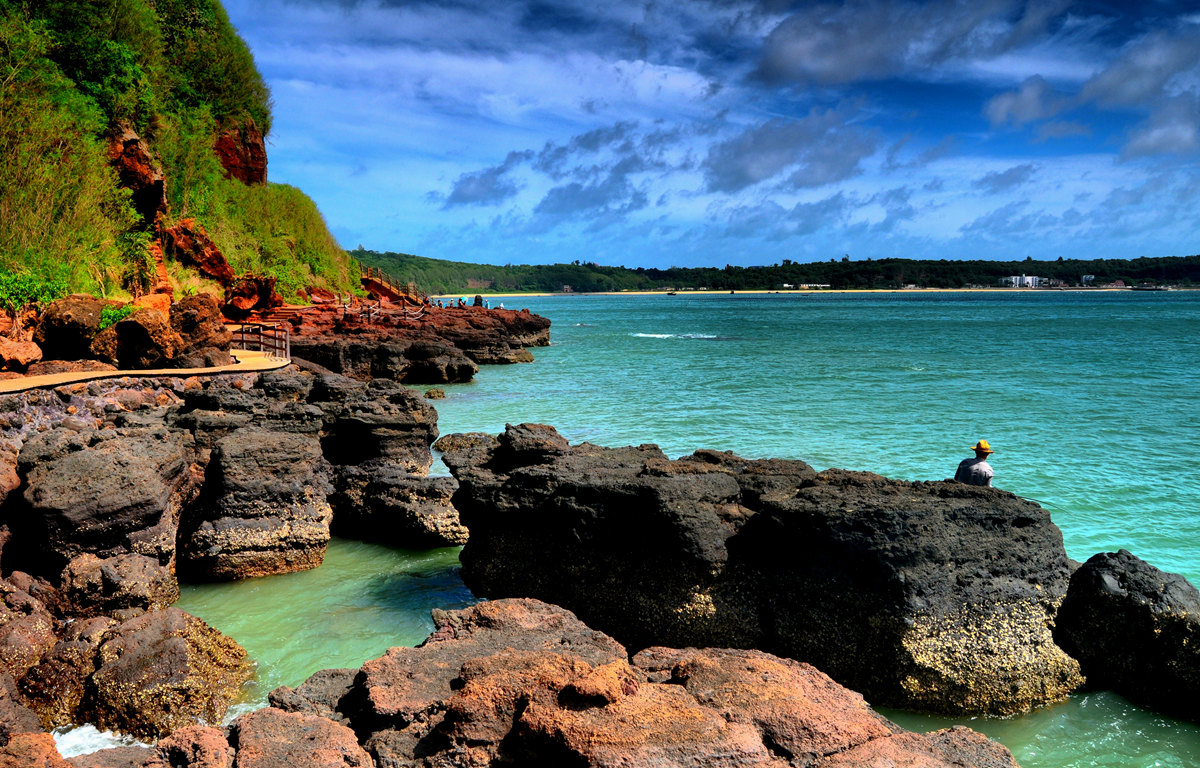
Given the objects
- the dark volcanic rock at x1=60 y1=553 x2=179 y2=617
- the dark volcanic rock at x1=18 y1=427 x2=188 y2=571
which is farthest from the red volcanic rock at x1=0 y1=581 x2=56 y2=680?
the dark volcanic rock at x1=18 y1=427 x2=188 y2=571

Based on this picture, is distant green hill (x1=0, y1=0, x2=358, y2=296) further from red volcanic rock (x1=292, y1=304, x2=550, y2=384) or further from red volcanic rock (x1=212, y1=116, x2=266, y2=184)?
red volcanic rock (x1=292, y1=304, x2=550, y2=384)

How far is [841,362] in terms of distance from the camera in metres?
36.6

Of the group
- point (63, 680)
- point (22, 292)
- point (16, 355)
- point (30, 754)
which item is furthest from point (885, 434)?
point (22, 292)

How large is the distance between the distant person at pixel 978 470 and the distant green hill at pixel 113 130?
17.1m

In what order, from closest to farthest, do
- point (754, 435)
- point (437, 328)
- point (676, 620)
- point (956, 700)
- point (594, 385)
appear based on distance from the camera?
point (956, 700) < point (676, 620) < point (754, 435) < point (594, 385) < point (437, 328)

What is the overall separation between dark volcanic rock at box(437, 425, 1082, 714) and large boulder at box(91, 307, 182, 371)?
10986 mm

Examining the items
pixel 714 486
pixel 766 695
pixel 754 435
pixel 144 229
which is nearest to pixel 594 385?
pixel 754 435

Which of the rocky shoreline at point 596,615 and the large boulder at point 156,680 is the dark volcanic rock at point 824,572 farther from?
the large boulder at point 156,680

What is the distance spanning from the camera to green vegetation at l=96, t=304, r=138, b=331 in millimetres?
15862

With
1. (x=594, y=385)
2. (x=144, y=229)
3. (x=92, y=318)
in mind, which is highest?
(x=144, y=229)

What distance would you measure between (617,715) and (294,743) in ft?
5.00

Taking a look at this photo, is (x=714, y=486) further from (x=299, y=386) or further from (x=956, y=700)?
(x=299, y=386)

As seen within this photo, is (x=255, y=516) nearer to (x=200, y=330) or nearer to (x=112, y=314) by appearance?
(x=200, y=330)

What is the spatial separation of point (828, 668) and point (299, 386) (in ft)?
31.8
